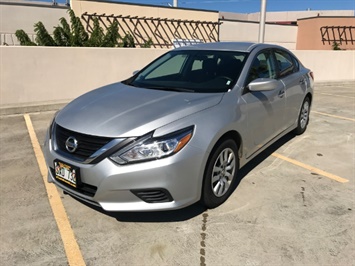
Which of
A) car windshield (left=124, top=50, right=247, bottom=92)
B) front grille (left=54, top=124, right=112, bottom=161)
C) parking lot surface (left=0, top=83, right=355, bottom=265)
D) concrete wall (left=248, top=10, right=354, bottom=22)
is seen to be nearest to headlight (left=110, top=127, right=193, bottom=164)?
front grille (left=54, top=124, right=112, bottom=161)

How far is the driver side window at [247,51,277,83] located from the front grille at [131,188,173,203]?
65.1 inches

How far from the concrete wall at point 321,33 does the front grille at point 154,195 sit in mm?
22433

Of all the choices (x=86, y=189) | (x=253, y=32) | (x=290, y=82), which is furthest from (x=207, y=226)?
(x=253, y=32)

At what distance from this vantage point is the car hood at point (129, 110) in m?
2.55

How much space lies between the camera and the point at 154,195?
255 centimetres

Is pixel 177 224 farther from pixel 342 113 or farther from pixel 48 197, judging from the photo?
pixel 342 113

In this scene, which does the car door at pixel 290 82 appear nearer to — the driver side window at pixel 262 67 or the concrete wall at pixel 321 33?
the driver side window at pixel 262 67

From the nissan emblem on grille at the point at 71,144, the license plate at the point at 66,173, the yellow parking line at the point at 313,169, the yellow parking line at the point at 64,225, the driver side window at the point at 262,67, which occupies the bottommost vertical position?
the yellow parking line at the point at 313,169

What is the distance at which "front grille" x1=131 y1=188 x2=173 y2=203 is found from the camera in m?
2.51

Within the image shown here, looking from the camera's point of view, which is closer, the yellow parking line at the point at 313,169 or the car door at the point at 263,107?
the car door at the point at 263,107

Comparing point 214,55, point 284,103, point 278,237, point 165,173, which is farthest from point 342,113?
point 165,173

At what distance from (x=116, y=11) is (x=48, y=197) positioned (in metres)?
13.2

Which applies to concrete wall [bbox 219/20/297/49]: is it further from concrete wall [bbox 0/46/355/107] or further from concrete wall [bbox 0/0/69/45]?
A: concrete wall [bbox 0/46/355/107]

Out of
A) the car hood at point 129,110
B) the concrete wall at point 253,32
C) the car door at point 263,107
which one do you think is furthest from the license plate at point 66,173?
the concrete wall at point 253,32
